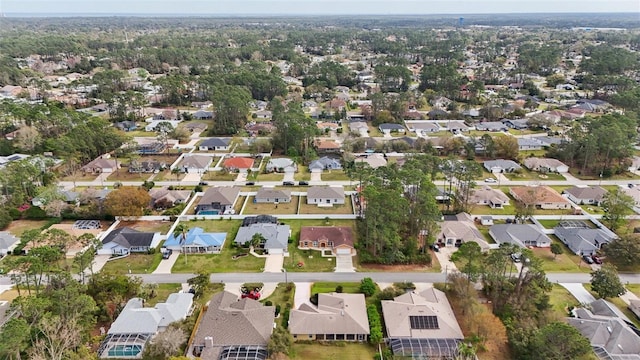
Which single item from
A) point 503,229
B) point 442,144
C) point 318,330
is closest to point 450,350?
point 318,330

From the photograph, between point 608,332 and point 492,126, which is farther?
point 492,126

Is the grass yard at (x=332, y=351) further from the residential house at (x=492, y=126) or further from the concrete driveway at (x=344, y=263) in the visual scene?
the residential house at (x=492, y=126)

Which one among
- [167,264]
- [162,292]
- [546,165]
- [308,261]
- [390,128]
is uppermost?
[390,128]

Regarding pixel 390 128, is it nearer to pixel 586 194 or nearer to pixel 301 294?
pixel 586 194

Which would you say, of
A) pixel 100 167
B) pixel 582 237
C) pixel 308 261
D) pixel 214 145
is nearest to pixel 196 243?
pixel 308 261

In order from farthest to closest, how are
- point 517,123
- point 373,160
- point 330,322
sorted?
point 517,123 → point 373,160 → point 330,322

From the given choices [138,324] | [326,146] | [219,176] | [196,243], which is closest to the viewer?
[138,324]
